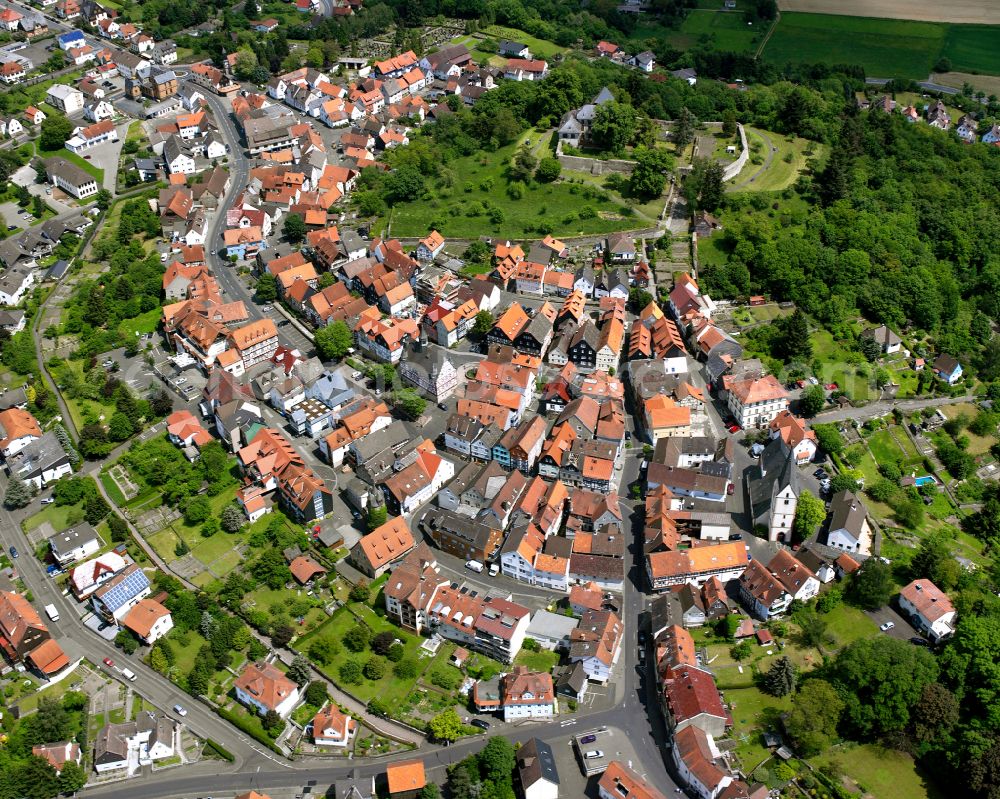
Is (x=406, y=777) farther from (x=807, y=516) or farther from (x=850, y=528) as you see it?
(x=850, y=528)

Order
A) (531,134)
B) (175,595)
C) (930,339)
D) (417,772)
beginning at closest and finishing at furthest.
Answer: (417,772)
(175,595)
(930,339)
(531,134)

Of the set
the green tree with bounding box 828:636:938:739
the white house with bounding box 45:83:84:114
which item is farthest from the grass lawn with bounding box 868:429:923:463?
the white house with bounding box 45:83:84:114

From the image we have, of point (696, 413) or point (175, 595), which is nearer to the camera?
point (175, 595)

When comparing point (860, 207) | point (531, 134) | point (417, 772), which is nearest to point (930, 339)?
point (860, 207)

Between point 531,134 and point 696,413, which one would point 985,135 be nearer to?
point 531,134

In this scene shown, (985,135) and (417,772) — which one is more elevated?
(985,135)

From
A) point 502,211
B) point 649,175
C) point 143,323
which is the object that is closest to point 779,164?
point 649,175

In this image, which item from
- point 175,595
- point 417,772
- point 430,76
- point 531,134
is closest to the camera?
point 417,772
